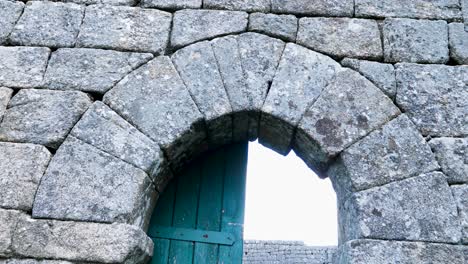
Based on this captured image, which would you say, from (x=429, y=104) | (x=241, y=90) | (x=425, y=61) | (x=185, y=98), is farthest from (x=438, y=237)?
(x=185, y=98)

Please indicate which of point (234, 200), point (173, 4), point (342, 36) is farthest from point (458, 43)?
point (173, 4)

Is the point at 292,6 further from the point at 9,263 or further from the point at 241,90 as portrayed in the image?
the point at 9,263

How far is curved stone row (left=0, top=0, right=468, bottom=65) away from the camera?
314cm

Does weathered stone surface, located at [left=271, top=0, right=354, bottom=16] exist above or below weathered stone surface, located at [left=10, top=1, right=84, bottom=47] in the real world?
above

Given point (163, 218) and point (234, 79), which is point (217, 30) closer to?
point (234, 79)

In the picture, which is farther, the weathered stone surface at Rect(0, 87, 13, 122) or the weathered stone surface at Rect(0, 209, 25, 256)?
the weathered stone surface at Rect(0, 87, 13, 122)

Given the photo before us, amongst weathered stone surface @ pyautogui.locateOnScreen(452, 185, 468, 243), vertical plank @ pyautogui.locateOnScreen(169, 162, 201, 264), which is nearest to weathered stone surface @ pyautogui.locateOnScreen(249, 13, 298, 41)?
vertical plank @ pyautogui.locateOnScreen(169, 162, 201, 264)

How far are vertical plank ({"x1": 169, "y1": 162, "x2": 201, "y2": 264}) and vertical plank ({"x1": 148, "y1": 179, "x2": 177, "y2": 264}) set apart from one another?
3 cm

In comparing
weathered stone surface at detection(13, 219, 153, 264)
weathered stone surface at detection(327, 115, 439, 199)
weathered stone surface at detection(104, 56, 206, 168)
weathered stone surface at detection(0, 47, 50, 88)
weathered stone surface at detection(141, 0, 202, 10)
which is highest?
weathered stone surface at detection(141, 0, 202, 10)

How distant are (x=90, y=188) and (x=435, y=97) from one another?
7.44 feet

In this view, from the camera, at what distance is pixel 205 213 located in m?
3.21

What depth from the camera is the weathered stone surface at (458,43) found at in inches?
123

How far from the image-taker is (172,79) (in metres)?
3.02

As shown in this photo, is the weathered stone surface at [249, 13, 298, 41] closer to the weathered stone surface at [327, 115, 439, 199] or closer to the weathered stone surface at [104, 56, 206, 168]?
the weathered stone surface at [104, 56, 206, 168]
